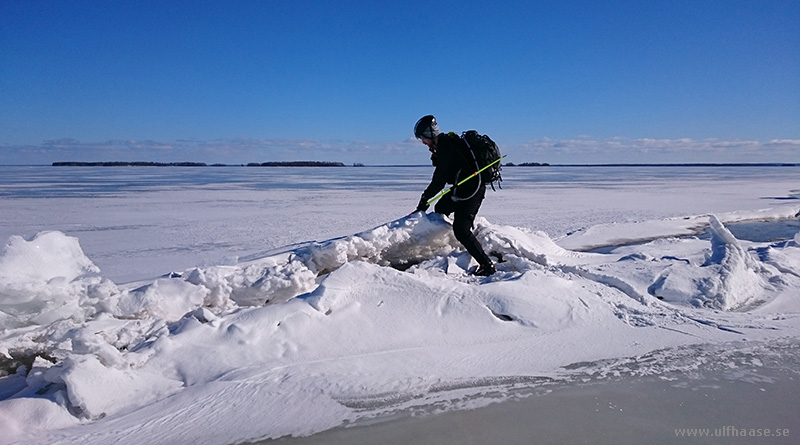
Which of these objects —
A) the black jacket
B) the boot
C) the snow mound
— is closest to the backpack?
the black jacket

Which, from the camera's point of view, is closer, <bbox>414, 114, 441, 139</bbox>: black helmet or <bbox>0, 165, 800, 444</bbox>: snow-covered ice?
<bbox>0, 165, 800, 444</bbox>: snow-covered ice

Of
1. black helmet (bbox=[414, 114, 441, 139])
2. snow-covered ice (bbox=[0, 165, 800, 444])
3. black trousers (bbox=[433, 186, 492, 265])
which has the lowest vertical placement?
snow-covered ice (bbox=[0, 165, 800, 444])

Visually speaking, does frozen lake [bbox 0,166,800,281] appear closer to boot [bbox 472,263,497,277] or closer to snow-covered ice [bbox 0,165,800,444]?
snow-covered ice [bbox 0,165,800,444]

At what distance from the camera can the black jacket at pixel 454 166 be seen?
458 centimetres

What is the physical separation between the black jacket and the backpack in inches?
1.5

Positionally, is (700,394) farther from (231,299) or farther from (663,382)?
(231,299)

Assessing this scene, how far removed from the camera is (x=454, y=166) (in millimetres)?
4711

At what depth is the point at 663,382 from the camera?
9.99 ft

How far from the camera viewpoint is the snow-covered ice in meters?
2.68

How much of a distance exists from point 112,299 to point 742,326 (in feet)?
15.1

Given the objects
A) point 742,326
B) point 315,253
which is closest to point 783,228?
point 742,326

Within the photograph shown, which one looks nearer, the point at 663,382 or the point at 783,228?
the point at 663,382

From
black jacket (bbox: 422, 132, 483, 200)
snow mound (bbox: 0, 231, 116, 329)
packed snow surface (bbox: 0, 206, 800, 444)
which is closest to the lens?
packed snow surface (bbox: 0, 206, 800, 444)

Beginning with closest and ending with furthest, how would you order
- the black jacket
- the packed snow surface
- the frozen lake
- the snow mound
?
the packed snow surface → the snow mound → the black jacket → the frozen lake
